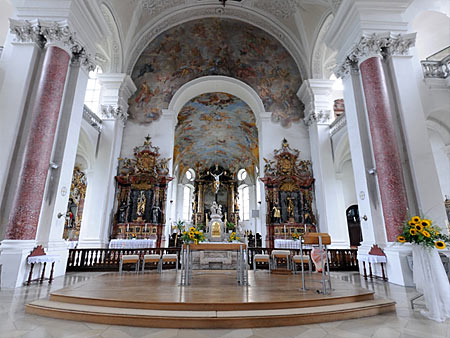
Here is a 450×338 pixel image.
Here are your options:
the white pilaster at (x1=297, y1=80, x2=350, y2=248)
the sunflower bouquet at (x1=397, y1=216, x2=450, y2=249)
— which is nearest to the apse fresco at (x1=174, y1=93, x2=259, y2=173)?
the white pilaster at (x1=297, y1=80, x2=350, y2=248)

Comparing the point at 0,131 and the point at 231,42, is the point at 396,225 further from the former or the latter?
the point at 231,42

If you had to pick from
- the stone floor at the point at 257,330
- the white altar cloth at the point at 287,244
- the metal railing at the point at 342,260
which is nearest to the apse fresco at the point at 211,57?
the white altar cloth at the point at 287,244

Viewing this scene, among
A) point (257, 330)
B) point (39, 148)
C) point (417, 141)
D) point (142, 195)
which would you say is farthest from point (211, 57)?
point (257, 330)

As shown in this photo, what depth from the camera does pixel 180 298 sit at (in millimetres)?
3533

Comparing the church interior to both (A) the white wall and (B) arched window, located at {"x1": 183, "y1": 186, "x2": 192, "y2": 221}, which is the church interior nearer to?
(A) the white wall

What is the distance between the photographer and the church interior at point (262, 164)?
131 inches

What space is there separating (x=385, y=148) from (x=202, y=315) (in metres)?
5.57

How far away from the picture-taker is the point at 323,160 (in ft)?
36.6

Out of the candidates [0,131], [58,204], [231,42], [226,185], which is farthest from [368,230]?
[226,185]

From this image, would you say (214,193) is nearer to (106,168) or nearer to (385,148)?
(106,168)

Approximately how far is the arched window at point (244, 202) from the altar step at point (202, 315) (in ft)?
69.3

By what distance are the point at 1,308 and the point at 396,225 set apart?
7256mm

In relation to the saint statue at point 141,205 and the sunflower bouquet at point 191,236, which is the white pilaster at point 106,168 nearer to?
the saint statue at point 141,205

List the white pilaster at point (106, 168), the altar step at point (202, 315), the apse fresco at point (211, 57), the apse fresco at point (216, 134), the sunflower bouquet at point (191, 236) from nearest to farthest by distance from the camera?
the altar step at point (202, 315) → the sunflower bouquet at point (191, 236) → the white pilaster at point (106, 168) → the apse fresco at point (211, 57) → the apse fresco at point (216, 134)
